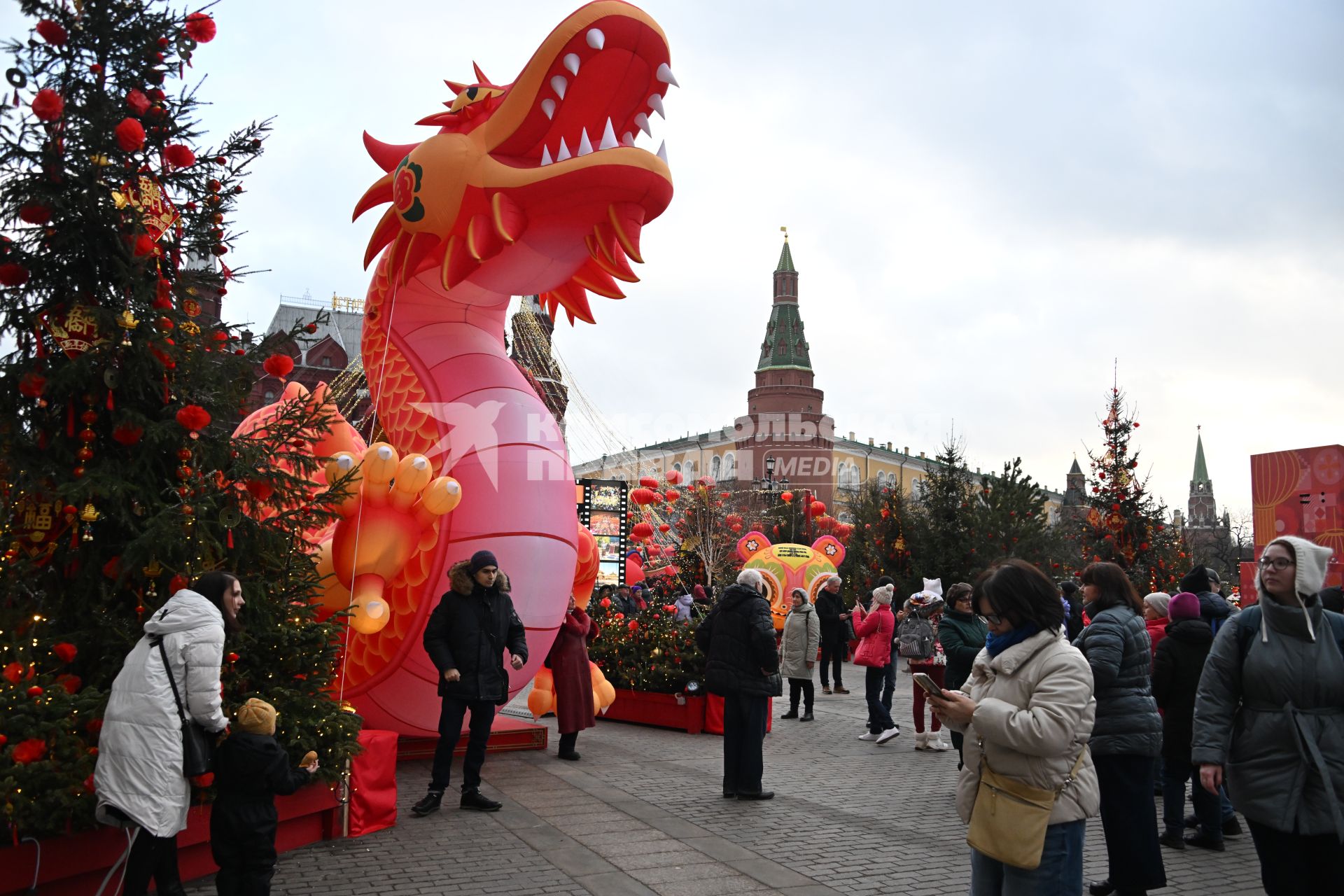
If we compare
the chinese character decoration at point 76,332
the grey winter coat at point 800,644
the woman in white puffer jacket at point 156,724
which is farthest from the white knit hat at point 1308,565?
the grey winter coat at point 800,644

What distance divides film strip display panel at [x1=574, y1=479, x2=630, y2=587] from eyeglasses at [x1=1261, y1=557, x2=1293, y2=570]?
551 centimetres

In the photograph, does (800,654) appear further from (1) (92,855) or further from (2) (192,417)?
(1) (92,855)

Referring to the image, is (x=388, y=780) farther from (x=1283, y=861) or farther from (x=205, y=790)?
(x=1283, y=861)

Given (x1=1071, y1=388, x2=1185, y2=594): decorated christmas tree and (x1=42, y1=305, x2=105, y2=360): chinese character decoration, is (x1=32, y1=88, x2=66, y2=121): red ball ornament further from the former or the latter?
(x1=1071, y1=388, x2=1185, y2=594): decorated christmas tree

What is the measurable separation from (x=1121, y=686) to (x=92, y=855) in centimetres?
443

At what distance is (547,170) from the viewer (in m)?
6.56

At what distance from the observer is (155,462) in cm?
498

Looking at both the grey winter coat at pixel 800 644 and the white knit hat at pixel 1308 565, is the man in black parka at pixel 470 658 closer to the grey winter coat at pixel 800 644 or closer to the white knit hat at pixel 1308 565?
the white knit hat at pixel 1308 565

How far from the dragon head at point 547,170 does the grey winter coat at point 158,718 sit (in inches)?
140

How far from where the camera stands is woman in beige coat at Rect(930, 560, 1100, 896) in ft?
10.3

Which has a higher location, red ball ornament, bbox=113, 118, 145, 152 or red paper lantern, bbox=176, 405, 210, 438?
red ball ornament, bbox=113, 118, 145, 152

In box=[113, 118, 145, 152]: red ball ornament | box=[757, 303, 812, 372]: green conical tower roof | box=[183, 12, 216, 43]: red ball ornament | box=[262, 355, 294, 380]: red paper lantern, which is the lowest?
box=[262, 355, 294, 380]: red paper lantern

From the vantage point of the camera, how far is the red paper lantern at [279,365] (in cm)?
512

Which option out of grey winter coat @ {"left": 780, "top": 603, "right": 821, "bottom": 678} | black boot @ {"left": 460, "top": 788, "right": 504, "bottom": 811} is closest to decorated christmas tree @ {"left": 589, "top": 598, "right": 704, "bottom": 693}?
grey winter coat @ {"left": 780, "top": 603, "right": 821, "bottom": 678}
